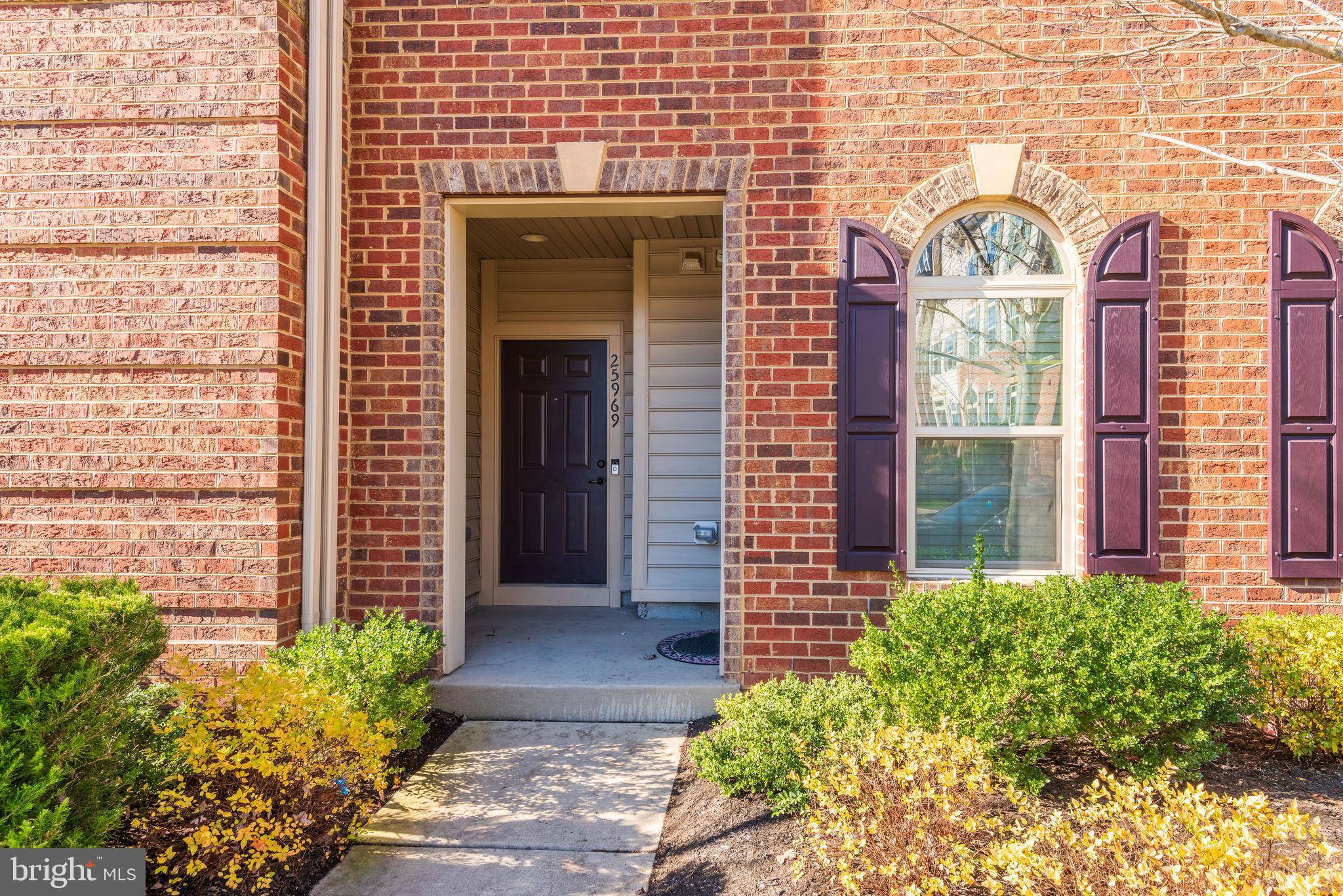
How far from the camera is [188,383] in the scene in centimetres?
402

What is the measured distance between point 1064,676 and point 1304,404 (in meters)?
2.32

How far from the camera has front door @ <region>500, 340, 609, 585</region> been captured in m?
6.72

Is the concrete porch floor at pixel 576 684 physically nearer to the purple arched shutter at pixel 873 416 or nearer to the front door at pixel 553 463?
the purple arched shutter at pixel 873 416

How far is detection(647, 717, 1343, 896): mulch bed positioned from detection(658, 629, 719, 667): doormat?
2.71 feet

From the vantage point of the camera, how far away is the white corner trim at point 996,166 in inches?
169

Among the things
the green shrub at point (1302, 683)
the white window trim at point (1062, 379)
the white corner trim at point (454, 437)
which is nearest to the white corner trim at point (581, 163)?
the white corner trim at point (454, 437)

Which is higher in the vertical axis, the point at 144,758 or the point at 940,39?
the point at 940,39

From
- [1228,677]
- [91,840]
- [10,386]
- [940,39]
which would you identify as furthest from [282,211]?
[1228,677]

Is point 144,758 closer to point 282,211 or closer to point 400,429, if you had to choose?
point 400,429

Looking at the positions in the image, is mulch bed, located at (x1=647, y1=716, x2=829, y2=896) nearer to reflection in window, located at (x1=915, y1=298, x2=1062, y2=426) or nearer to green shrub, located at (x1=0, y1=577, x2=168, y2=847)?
green shrub, located at (x1=0, y1=577, x2=168, y2=847)

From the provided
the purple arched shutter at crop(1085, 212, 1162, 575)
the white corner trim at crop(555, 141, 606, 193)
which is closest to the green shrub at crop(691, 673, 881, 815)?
the purple arched shutter at crop(1085, 212, 1162, 575)

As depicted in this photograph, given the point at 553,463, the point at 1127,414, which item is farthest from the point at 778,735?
the point at 553,463

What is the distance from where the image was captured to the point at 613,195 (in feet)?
14.8

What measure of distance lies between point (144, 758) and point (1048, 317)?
15.2ft
